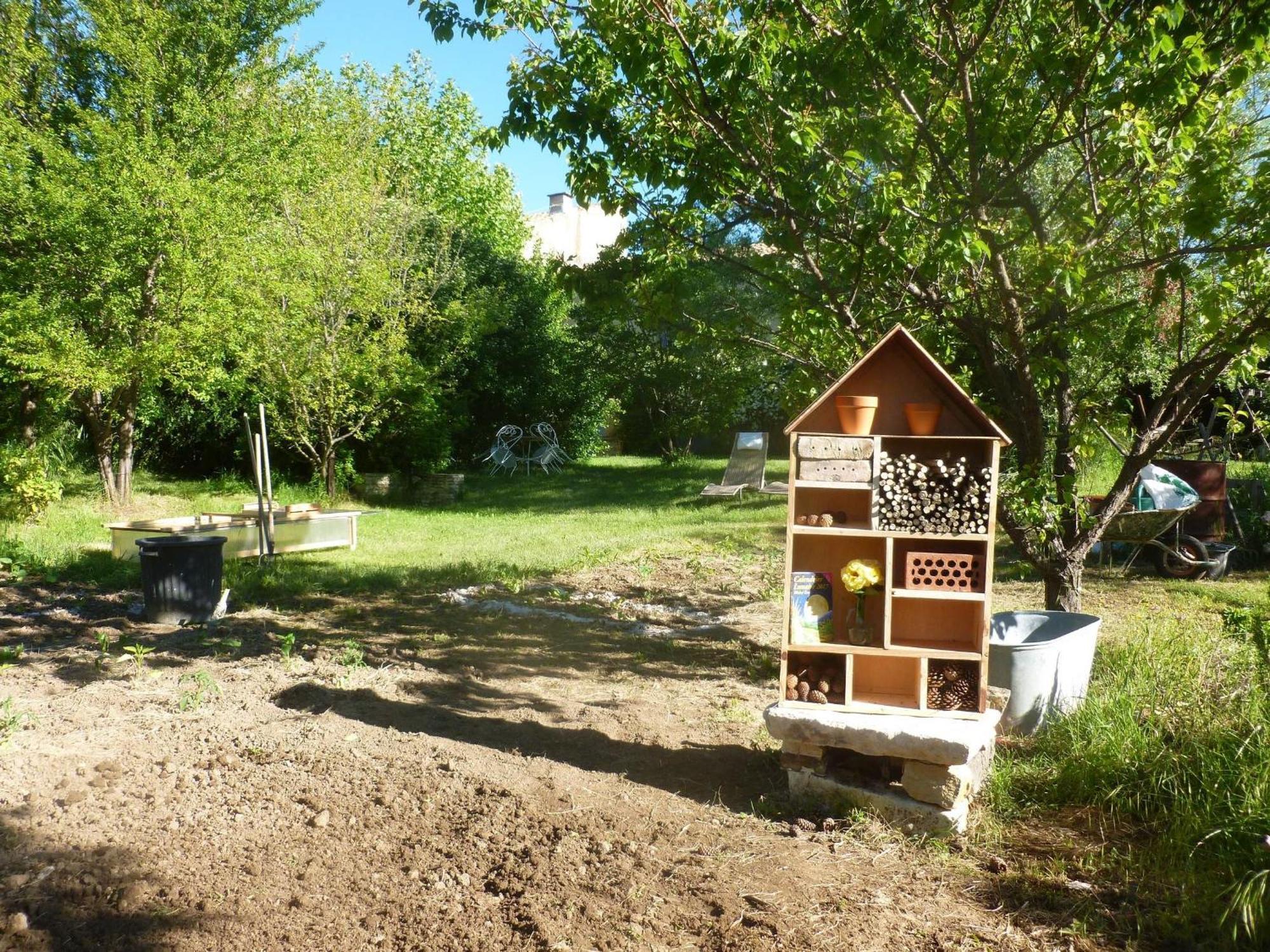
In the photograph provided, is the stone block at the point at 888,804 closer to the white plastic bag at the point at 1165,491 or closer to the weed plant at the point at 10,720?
A: the weed plant at the point at 10,720

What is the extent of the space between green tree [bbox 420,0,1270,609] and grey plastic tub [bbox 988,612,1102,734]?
727 millimetres

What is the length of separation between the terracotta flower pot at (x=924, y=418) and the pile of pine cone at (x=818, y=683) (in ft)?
3.16

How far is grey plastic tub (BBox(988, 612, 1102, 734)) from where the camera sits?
14.1 feet

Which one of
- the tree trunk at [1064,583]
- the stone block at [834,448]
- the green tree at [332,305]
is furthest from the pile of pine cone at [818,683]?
the green tree at [332,305]

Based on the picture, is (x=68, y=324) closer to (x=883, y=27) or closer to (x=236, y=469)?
(x=236, y=469)

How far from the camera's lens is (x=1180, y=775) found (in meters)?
3.47

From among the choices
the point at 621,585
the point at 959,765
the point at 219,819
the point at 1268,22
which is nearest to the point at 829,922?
the point at 959,765

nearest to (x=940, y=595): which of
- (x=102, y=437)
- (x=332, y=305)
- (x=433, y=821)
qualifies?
(x=433, y=821)

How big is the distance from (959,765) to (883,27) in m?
3.24

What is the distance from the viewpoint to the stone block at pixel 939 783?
3.45m

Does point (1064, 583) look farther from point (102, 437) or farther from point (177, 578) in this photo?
point (102, 437)

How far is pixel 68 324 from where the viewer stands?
11.1 metres

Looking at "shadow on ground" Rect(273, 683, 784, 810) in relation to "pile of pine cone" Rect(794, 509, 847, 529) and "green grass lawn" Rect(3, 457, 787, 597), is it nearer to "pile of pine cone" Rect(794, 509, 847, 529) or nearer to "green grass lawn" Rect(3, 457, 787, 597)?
"pile of pine cone" Rect(794, 509, 847, 529)

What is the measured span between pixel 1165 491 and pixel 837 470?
18.7ft
